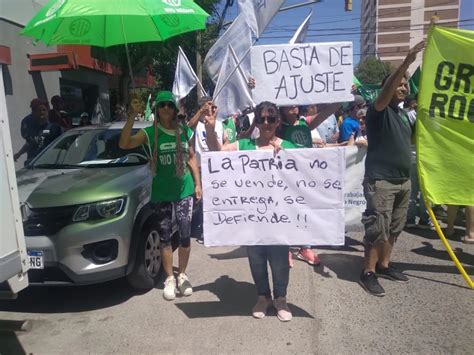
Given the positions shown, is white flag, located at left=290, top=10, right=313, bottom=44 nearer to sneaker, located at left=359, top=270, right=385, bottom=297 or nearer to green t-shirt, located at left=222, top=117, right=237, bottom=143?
green t-shirt, located at left=222, top=117, right=237, bottom=143

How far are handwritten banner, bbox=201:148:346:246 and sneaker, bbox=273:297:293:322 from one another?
0.55m

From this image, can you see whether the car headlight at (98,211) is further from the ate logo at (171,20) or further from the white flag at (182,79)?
the white flag at (182,79)

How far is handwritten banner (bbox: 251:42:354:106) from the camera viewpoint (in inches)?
173

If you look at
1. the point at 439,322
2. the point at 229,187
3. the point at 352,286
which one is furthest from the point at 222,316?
the point at 439,322

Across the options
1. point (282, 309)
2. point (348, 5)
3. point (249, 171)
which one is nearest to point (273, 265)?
point (282, 309)

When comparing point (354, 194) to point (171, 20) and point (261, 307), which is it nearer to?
point (261, 307)

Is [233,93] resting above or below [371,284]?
above

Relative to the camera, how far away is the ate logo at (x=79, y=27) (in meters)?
4.20

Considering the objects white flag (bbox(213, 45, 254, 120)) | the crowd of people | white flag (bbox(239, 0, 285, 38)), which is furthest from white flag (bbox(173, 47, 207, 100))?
the crowd of people

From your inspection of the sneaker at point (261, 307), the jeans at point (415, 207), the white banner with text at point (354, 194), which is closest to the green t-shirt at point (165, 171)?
the sneaker at point (261, 307)

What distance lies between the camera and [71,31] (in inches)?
166

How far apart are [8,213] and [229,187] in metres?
1.62

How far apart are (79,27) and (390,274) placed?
3796 millimetres

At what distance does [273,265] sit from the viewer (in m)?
3.81
